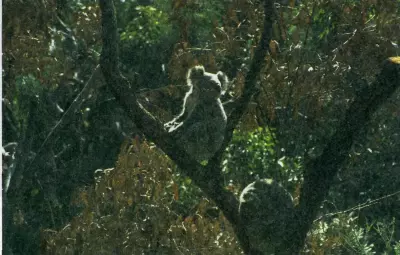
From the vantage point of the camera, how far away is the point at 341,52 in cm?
1046

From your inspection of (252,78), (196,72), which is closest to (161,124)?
(252,78)

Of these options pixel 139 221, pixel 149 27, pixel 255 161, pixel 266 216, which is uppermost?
pixel 149 27

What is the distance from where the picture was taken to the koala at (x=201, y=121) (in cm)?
746

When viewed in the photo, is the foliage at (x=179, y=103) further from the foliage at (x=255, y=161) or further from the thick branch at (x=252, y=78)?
the thick branch at (x=252, y=78)

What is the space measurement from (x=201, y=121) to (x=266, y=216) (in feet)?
5.00

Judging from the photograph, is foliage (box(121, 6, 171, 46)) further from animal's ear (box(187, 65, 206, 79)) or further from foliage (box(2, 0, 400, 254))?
animal's ear (box(187, 65, 206, 79))

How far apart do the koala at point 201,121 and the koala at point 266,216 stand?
89 centimetres

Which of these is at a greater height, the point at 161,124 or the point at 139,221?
the point at 139,221

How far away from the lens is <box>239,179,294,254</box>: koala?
6.18 metres

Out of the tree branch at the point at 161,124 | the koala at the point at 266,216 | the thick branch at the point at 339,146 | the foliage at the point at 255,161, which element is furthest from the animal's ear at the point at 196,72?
the thick branch at the point at 339,146

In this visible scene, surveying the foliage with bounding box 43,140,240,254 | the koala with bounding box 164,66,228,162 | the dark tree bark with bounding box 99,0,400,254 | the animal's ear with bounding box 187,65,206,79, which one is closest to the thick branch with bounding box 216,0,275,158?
the dark tree bark with bounding box 99,0,400,254

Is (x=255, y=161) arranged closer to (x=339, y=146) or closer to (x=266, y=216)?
(x=266, y=216)

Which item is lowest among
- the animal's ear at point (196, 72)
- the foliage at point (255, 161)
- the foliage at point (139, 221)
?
the foliage at point (139, 221)

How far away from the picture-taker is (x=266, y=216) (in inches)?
249
